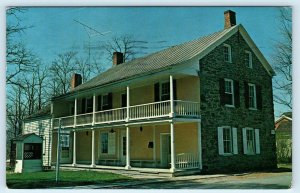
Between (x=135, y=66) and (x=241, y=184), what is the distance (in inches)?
398

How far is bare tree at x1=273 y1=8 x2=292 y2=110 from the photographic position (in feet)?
45.1

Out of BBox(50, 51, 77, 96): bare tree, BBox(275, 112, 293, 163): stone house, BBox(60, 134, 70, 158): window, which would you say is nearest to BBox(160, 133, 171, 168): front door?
BBox(275, 112, 293, 163): stone house

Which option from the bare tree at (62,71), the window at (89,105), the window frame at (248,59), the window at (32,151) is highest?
the window frame at (248,59)

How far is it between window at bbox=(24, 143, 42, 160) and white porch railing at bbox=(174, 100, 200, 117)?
6.97 m

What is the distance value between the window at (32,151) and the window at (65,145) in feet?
11.8

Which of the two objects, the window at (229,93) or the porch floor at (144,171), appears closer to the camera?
the porch floor at (144,171)

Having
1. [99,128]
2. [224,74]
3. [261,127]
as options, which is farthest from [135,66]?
[261,127]

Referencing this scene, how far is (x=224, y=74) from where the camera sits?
18.7 meters

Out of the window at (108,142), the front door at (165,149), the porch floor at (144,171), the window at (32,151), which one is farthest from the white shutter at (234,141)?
the window at (32,151)

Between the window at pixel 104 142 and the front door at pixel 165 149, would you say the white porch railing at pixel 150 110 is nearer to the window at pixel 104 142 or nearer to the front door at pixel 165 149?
the front door at pixel 165 149

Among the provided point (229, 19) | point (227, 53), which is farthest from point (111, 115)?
point (229, 19)

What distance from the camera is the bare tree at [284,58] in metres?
13.7

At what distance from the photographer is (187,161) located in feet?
55.0

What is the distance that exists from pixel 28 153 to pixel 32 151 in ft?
0.75
